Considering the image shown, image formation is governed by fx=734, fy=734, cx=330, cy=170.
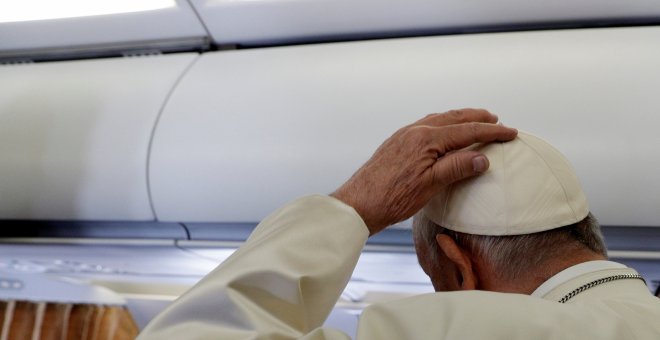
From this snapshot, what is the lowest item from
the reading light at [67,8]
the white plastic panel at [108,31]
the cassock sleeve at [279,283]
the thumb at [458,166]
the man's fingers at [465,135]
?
the cassock sleeve at [279,283]

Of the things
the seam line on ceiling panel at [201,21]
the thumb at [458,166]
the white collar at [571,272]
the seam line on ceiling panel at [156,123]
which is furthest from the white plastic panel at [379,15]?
the white collar at [571,272]

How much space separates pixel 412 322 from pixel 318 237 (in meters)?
0.24

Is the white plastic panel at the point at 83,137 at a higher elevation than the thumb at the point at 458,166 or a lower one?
lower

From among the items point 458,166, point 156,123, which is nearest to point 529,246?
point 458,166

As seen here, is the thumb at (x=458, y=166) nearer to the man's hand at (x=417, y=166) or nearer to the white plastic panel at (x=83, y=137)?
the man's hand at (x=417, y=166)

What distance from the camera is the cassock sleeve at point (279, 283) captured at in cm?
107

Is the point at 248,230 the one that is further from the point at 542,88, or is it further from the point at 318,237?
the point at 542,88

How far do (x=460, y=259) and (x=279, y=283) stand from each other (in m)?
0.28

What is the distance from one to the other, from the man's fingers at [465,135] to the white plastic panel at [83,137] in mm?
680

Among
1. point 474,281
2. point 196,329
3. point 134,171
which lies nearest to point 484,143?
point 474,281

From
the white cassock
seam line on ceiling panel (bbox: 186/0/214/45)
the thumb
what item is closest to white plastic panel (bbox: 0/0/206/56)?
seam line on ceiling panel (bbox: 186/0/214/45)

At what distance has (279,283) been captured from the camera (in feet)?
3.56

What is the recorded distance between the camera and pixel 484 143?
117cm

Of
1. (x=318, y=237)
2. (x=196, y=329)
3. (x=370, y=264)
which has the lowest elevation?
(x=370, y=264)
